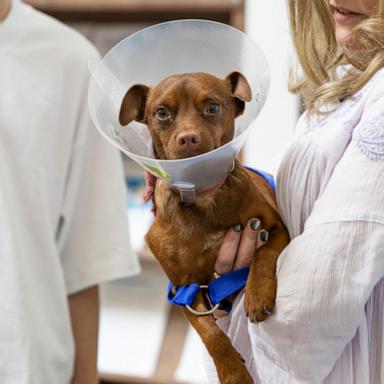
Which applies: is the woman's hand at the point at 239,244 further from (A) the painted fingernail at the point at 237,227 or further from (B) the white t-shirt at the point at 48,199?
(B) the white t-shirt at the point at 48,199

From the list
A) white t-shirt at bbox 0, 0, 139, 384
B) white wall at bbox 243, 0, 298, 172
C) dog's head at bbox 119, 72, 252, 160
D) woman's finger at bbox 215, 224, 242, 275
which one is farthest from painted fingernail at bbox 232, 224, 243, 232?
white wall at bbox 243, 0, 298, 172

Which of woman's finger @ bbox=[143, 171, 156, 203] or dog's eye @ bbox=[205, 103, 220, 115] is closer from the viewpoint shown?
dog's eye @ bbox=[205, 103, 220, 115]

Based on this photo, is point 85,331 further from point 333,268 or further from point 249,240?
point 333,268

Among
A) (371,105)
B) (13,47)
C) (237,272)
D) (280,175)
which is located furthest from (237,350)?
(13,47)

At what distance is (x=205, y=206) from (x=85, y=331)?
550 millimetres

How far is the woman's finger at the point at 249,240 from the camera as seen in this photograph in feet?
2.63

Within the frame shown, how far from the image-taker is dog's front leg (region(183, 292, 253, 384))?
0.76m

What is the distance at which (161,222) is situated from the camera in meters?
0.83

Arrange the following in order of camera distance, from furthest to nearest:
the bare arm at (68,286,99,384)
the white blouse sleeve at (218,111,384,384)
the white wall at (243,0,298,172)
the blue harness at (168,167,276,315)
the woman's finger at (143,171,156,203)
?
the white wall at (243,0,298,172) < the bare arm at (68,286,99,384) < the woman's finger at (143,171,156,203) < the blue harness at (168,167,276,315) < the white blouse sleeve at (218,111,384,384)

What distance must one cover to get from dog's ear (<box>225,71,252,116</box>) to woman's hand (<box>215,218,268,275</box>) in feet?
0.49

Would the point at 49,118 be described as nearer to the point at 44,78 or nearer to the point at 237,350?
the point at 44,78

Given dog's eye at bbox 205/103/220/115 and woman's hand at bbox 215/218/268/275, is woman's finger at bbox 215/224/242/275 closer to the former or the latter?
woman's hand at bbox 215/218/268/275

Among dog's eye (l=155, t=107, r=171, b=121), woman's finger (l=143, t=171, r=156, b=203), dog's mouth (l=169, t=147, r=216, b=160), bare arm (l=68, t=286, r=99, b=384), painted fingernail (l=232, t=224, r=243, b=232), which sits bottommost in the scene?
bare arm (l=68, t=286, r=99, b=384)

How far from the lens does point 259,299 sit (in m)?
0.74
